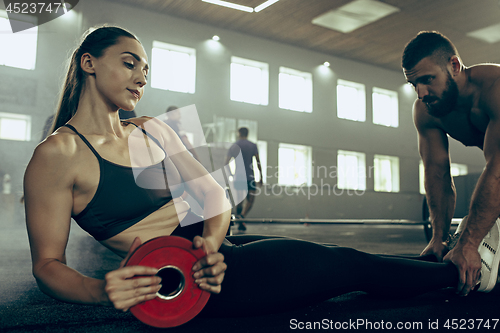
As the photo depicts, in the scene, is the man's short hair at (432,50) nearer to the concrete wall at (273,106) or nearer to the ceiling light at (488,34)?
the concrete wall at (273,106)

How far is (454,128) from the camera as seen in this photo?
1709 millimetres

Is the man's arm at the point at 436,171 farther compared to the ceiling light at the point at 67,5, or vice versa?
the ceiling light at the point at 67,5

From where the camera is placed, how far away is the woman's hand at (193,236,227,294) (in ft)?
2.52

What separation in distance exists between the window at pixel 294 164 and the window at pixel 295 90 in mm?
932

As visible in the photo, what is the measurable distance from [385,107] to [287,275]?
32.5ft

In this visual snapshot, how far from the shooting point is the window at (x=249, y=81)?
26.3 feet

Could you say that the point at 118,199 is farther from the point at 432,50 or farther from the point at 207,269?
the point at 432,50

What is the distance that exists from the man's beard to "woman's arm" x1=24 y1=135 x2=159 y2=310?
141 centimetres

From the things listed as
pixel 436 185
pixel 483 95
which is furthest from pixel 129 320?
pixel 483 95

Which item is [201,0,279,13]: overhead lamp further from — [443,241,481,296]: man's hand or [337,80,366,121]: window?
[443,241,481,296]: man's hand

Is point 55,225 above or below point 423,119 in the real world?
below

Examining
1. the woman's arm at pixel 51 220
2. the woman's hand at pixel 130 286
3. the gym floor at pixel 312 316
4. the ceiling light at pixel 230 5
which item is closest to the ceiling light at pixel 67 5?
the ceiling light at pixel 230 5

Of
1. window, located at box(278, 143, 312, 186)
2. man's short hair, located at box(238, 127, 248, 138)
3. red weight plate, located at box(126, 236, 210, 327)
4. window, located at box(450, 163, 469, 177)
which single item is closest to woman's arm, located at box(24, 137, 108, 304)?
red weight plate, located at box(126, 236, 210, 327)

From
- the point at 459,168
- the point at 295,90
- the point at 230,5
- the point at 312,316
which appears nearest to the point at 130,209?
the point at 312,316
